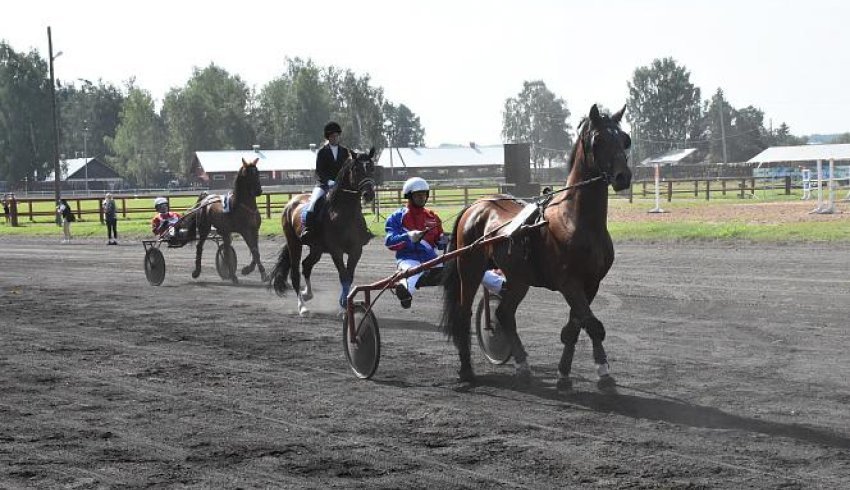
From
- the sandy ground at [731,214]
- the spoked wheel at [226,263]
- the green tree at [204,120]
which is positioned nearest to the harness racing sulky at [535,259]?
the spoked wheel at [226,263]

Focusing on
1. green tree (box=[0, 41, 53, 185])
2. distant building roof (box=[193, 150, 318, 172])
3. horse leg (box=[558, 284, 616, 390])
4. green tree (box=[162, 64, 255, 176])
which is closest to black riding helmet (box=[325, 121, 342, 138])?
horse leg (box=[558, 284, 616, 390])

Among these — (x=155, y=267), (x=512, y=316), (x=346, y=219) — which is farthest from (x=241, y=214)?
(x=512, y=316)

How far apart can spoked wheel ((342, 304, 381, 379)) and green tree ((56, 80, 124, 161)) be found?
141 meters

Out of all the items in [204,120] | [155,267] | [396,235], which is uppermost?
[204,120]

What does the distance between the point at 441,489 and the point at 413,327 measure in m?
6.49

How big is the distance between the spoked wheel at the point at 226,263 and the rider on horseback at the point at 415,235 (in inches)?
359

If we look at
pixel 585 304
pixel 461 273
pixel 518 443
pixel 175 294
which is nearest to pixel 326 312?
pixel 175 294

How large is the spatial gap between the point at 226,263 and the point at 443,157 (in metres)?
92.5

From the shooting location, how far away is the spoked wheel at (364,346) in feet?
28.9

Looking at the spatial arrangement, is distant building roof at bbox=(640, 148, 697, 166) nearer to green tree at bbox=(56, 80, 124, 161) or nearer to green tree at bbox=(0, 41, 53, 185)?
green tree at bbox=(0, 41, 53, 185)

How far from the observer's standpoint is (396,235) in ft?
31.4

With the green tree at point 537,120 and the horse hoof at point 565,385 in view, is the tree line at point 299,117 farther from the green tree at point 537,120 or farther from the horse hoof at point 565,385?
the horse hoof at point 565,385

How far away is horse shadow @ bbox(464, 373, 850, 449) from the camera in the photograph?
6.56 metres

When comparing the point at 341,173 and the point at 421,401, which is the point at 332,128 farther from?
the point at 421,401
